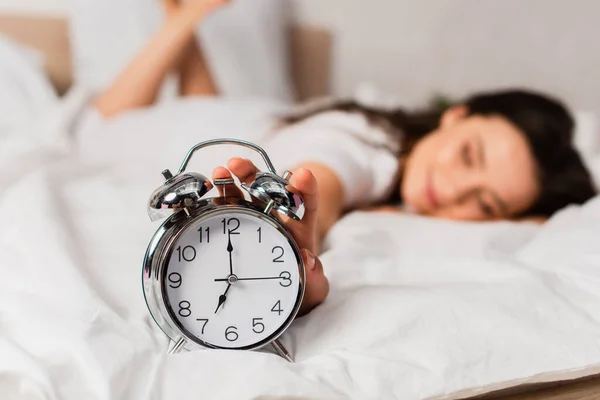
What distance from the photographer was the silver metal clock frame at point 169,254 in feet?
2.14

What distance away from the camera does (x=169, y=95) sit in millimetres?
1819

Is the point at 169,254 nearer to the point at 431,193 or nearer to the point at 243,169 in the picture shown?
the point at 243,169

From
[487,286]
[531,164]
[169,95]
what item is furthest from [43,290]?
[169,95]

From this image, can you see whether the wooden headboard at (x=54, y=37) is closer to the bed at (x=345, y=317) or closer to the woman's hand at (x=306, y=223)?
the bed at (x=345, y=317)

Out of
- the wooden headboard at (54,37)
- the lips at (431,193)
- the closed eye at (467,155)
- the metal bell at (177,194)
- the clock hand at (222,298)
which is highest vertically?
the wooden headboard at (54,37)

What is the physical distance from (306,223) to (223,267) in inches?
4.6

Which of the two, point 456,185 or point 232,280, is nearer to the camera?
point 232,280

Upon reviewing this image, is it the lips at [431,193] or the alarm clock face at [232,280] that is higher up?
the alarm clock face at [232,280]

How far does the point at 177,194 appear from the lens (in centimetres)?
64

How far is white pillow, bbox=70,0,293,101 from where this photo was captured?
1.78 metres

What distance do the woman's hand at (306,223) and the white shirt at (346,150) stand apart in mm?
416

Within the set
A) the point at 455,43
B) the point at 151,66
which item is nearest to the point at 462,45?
the point at 455,43

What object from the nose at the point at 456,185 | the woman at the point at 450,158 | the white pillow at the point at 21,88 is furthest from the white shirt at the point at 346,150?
the white pillow at the point at 21,88

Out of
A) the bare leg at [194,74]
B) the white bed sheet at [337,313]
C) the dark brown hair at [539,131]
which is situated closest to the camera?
the white bed sheet at [337,313]
